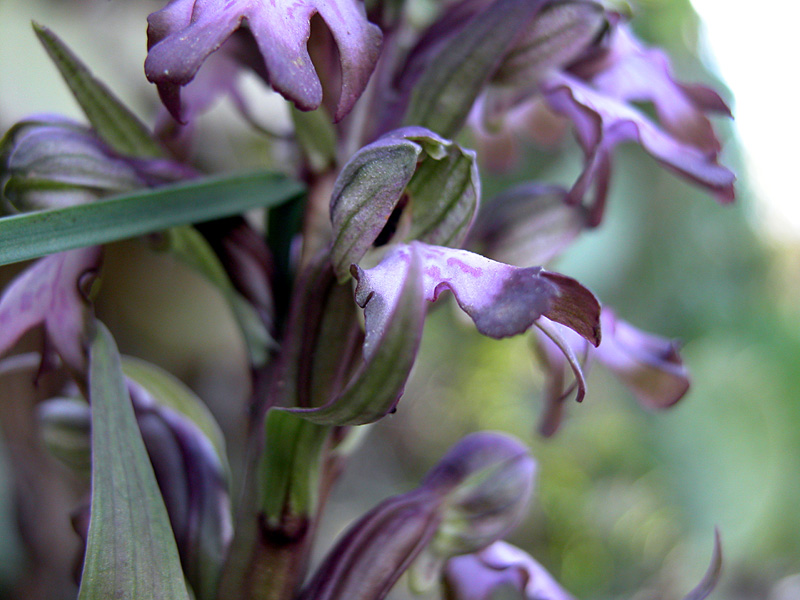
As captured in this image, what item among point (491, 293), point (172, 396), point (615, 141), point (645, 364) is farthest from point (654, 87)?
point (172, 396)

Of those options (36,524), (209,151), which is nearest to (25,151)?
(36,524)

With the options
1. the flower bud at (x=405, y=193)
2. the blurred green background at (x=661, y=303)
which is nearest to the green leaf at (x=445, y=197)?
the flower bud at (x=405, y=193)

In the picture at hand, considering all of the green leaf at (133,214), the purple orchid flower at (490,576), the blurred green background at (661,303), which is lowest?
the blurred green background at (661,303)

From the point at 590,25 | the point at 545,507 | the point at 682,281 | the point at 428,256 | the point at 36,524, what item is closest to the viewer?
the point at 428,256

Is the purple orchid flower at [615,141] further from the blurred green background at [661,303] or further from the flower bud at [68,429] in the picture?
the blurred green background at [661,303]

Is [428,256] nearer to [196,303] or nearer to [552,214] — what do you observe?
[552,214]

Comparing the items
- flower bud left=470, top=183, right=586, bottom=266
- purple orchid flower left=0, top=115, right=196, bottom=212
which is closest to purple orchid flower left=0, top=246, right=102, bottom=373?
purple orchid flower left=0, top=115, right=196, bottom=212

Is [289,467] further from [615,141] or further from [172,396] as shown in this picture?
[615,141]
